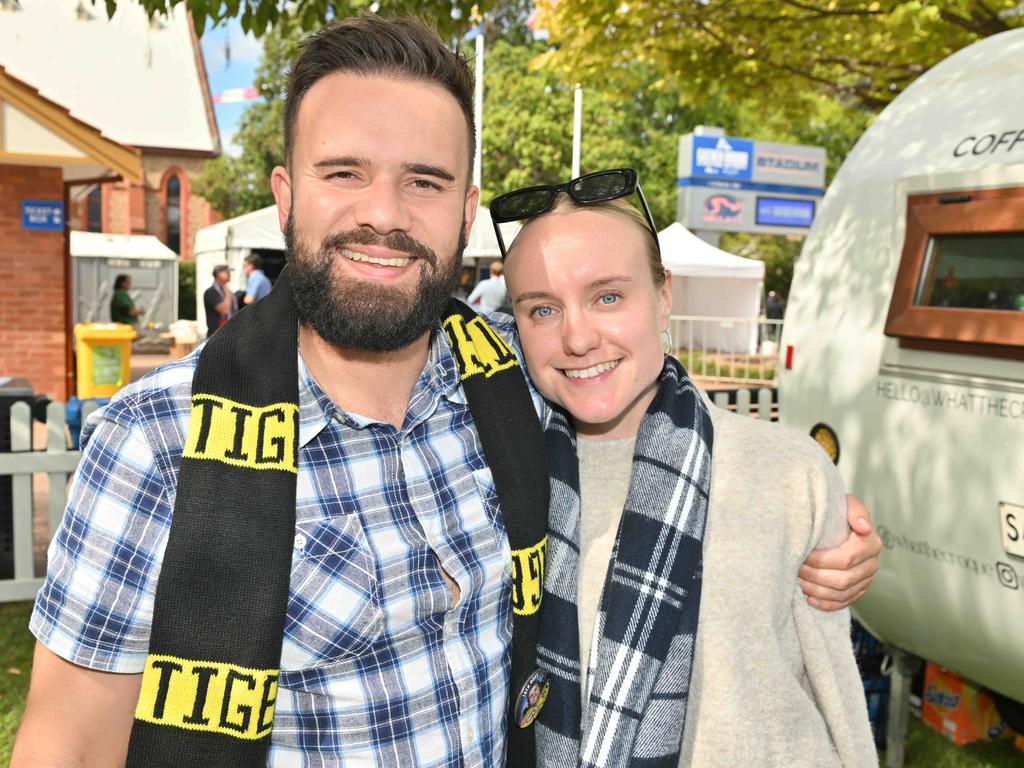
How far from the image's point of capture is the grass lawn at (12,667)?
14.0ft

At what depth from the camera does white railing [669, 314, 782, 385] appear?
17.4 metres

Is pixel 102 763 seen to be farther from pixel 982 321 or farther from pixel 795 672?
pixel 982 321

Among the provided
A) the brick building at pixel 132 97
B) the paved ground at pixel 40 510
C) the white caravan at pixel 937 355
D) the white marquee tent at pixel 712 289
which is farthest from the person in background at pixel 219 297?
the brick building at pixel 132 97

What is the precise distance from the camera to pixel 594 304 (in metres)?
1.97

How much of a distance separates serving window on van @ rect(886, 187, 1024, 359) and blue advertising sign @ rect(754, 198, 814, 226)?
65.8ft

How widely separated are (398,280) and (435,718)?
87cm

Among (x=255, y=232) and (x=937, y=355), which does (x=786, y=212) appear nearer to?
(x=255, y=232)

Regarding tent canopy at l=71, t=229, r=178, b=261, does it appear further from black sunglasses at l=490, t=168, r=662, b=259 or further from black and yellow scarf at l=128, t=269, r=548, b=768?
black and yellow scarf at l=128, t=269, r=548, b=768

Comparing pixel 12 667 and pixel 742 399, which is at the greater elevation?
pixel 742 399

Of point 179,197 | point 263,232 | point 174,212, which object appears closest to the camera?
point 263,232

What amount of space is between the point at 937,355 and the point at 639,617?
7.50ft

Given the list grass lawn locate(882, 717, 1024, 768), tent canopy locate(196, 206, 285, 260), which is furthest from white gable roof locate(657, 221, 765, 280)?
grass lawn locate(882, 717, 1024, 768)

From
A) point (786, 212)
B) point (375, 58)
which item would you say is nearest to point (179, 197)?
point (786, 212)

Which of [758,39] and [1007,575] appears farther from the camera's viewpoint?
[758,39]
